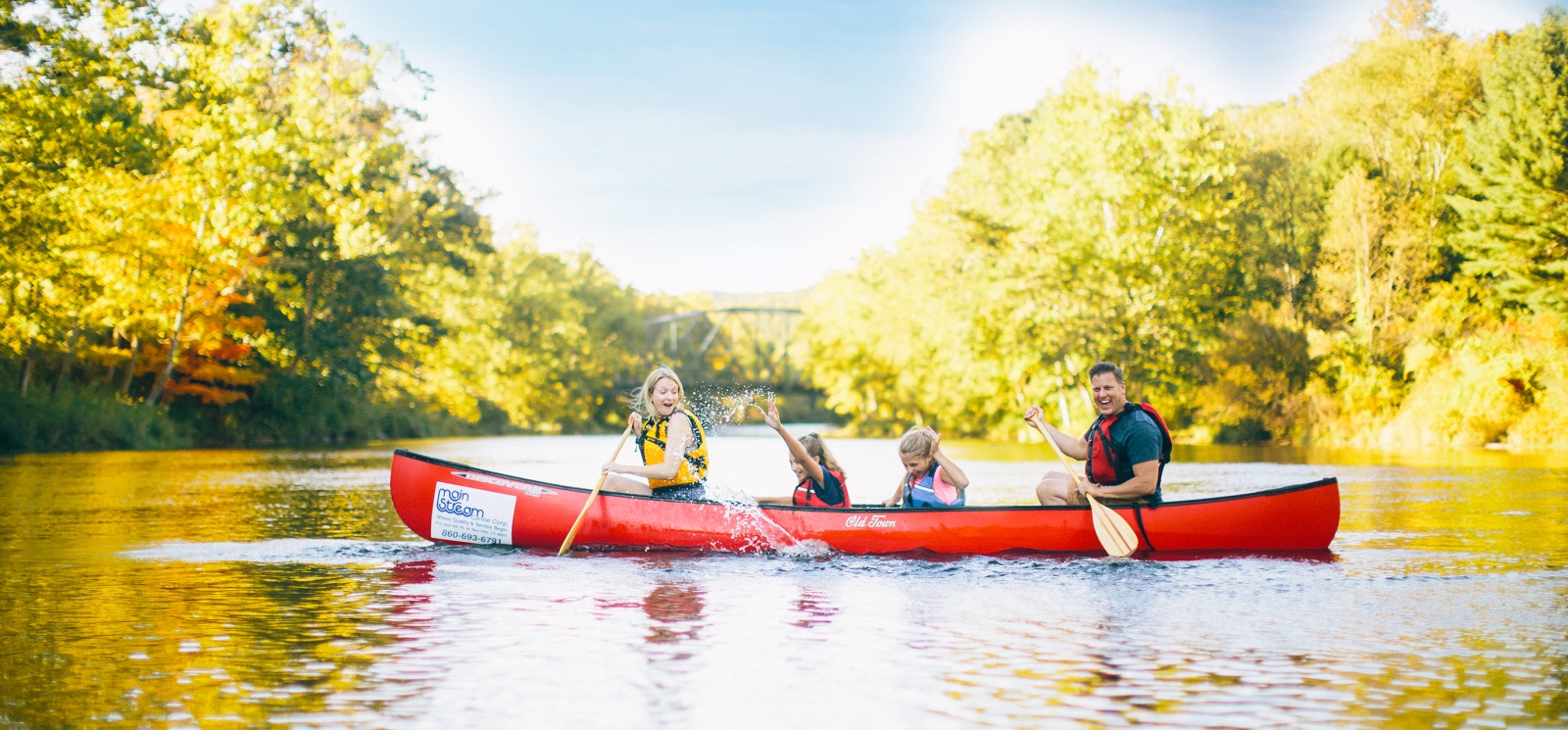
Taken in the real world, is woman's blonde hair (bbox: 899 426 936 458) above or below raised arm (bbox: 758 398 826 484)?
above

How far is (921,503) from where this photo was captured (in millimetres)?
10562

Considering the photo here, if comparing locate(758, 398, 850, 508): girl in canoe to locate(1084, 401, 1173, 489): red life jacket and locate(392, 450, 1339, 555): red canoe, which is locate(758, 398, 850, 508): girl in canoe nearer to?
locate(392, 450, 1339, 555): red canoe

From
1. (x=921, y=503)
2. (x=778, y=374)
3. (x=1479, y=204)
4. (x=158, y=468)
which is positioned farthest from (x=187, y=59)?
(x=778, y=374)

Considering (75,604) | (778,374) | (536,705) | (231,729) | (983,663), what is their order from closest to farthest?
(231,729), (536,705), (983,663), (75,604), (778,374)

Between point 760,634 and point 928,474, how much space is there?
408 cm

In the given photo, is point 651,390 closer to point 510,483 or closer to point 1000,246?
point 510,483

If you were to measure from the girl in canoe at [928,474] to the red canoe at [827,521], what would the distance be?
1.52 ft

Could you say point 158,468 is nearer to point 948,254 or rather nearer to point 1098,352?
point 1098,352

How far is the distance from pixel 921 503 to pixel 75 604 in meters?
5.84

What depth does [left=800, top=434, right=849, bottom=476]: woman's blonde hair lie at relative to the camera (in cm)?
1049

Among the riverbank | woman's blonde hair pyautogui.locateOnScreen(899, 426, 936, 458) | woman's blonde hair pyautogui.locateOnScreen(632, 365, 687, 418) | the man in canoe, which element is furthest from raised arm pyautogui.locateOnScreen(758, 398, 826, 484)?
the riverbank

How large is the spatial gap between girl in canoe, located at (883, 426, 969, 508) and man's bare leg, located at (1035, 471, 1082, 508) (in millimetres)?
607

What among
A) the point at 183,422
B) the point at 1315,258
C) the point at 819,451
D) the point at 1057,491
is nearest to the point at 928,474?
the point at 819,451

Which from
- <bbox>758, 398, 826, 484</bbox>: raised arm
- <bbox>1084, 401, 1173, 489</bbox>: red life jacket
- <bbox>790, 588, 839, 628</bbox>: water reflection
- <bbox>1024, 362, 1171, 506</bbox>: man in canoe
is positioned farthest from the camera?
<bbox>758, 398, 826, 484</bbox>: raised arm
